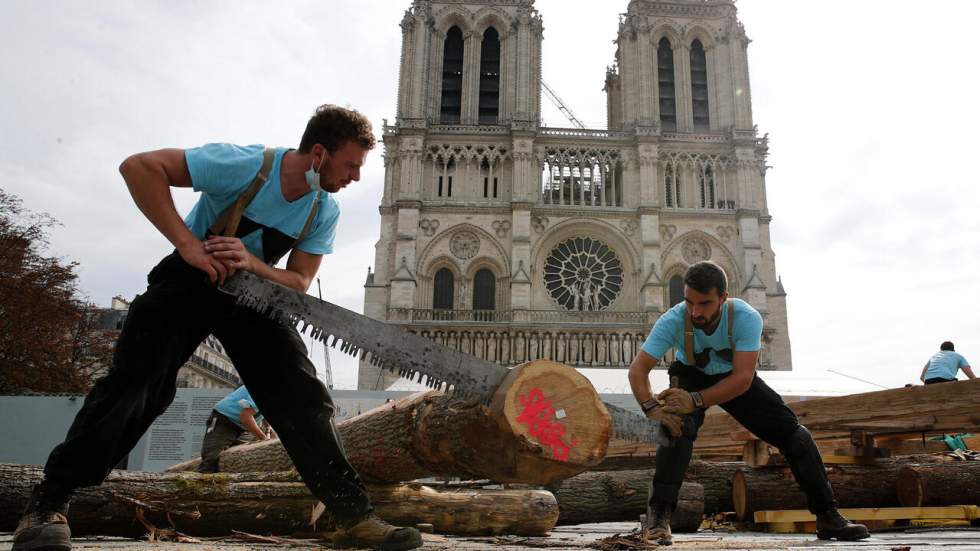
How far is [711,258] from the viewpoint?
2692 cm

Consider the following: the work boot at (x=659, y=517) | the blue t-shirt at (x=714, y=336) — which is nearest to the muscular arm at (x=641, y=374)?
the blue t-shirt at (x=714, y=336)

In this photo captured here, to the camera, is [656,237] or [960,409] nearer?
[960,409]

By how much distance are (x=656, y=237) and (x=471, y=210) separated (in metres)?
7.29

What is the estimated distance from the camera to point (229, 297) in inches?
108

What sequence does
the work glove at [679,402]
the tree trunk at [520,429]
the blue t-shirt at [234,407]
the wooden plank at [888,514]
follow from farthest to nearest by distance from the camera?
the blue t-shirt at [234,407]
the wooden plank at [888,514]
the work glove at [679,402]
the tree trunk at [520,429]

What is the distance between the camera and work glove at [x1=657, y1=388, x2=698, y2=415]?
338 centimetres

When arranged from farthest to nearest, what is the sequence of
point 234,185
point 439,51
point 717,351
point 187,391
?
point 439,51 < point 187,391 < point 717,351 < point 234,185

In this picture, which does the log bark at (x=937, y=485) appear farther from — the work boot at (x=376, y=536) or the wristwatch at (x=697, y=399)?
the work boot at (x=376, y=536)

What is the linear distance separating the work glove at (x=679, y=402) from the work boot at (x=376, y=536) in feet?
4.53

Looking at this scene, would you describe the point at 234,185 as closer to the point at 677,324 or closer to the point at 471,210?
the point at 677,324

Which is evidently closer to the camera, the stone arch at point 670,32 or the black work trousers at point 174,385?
the black work trousers at point 174,385

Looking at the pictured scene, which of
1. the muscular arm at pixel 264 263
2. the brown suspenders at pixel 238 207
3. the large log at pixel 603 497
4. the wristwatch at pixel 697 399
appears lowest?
the large log at pixel 603 497

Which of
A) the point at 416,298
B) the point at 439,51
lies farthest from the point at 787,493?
the point at 439,51

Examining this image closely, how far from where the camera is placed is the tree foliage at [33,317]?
60.2 feet
